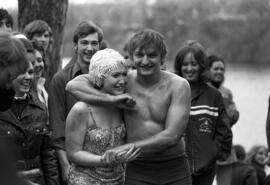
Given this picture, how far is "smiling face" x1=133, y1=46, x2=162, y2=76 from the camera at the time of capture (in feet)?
15.5

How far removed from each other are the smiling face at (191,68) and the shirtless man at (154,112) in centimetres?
140

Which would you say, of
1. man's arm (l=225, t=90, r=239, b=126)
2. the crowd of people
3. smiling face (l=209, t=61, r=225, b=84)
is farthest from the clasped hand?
smiling face (l=209, t=61, r=225, b=84)

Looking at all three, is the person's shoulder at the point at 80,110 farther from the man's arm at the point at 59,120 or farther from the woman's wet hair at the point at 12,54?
the woman's wet hair at the point at 12,54

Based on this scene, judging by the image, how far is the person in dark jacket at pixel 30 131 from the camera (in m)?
4.52

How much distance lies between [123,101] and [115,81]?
0.16m

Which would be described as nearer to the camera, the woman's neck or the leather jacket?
the leather jacket

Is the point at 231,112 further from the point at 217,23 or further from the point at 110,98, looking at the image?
the point at 217,23

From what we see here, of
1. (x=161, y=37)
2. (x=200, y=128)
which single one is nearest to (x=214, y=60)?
(x=200, y=128)

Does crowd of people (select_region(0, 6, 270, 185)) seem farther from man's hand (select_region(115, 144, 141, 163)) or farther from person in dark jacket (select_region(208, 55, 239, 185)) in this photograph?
person in dark jacket (select_region(208, 55, 239, 185))

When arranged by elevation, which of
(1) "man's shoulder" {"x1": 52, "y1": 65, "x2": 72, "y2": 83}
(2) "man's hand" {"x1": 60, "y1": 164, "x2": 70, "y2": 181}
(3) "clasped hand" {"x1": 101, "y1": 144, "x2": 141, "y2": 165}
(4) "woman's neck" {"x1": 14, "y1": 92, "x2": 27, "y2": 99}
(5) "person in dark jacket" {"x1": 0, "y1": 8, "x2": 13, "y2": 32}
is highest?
(5) "person in dark jacket" {"x1": 0, "y1": 8, "x2": 13, "y2": 32}

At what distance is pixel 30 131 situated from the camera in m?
4.75

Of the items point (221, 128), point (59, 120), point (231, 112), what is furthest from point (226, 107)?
point (59, 120)

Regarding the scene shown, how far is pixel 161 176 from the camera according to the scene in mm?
4723

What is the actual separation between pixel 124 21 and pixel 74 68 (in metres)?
15.1
